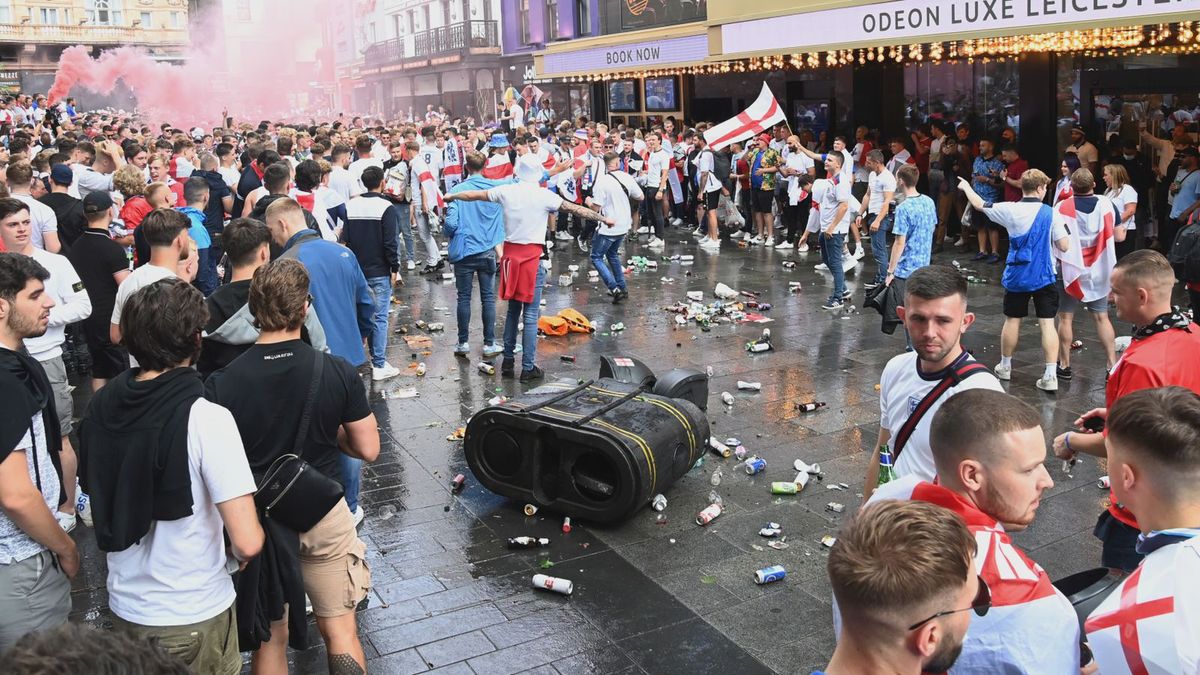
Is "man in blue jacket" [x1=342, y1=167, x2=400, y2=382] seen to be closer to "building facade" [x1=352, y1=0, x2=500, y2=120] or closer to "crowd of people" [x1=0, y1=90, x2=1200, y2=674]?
"crowd of people" [x1=0, y1=90, x2=1200, y2=674]

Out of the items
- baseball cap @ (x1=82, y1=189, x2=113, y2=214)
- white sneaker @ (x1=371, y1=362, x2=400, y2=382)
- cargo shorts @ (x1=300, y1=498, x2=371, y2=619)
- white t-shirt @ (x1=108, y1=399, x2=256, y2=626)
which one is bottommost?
white sneaker @ (x1=371, y1=362, x2=400, y2=382)

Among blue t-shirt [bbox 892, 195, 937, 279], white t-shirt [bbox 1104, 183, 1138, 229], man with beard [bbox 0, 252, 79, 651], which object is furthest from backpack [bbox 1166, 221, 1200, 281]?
man with beard [bbox 0, 252, 79, 651]

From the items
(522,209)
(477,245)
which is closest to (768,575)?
(522,209)

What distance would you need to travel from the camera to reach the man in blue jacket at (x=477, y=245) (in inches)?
404

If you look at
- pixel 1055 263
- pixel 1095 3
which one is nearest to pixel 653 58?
pixel 1095 3

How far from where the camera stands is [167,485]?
11.4ft

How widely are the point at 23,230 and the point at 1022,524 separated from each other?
6310 millimetres

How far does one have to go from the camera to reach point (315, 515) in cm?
414

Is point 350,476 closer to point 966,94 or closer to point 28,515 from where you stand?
point 28,515

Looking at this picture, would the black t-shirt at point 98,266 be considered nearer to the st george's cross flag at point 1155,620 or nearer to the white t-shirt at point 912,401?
the white t-shirt at point 912,401

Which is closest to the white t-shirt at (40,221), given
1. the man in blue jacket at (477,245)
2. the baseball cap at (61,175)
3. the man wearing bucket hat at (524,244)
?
the baseball cap at (61,175)

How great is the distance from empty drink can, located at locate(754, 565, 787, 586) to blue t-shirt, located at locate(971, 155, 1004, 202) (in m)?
11.6

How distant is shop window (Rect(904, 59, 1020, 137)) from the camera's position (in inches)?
695

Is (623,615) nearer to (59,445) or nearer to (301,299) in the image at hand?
(301,299)
